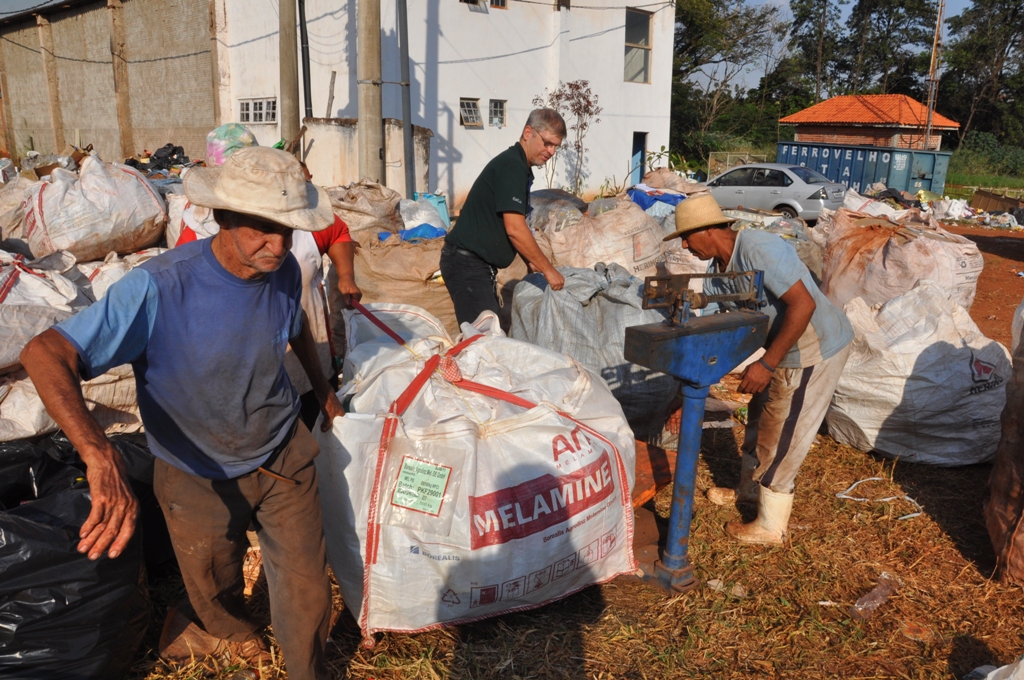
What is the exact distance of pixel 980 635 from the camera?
265 centimetres

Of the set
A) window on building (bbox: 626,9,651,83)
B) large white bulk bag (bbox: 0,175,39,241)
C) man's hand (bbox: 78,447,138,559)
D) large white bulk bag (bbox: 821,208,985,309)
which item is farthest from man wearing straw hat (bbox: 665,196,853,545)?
window on building (bbox: 626,9,651,83)

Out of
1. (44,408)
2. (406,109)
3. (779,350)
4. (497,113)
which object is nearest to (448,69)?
(497,113)

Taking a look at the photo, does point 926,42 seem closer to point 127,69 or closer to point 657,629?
point 127,69

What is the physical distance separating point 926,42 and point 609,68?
2843cm

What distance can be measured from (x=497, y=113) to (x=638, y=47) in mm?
4810

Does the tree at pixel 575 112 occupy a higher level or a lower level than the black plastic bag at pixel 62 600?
higher

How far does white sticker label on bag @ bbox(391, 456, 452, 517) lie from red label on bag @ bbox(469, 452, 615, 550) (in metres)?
0.10

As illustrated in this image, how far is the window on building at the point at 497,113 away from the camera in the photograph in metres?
14.4

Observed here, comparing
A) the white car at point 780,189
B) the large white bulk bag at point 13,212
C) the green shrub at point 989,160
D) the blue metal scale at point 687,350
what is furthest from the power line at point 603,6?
the green shrub at point 989,160

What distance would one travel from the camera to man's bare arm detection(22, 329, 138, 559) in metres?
1.51

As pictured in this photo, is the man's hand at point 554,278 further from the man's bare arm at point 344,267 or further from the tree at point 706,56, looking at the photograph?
the tree at point 706,56

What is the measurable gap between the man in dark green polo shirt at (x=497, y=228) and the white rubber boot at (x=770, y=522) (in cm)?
142

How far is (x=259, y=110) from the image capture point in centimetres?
1368

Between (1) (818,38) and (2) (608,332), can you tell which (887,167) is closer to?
(2) (608,332)
